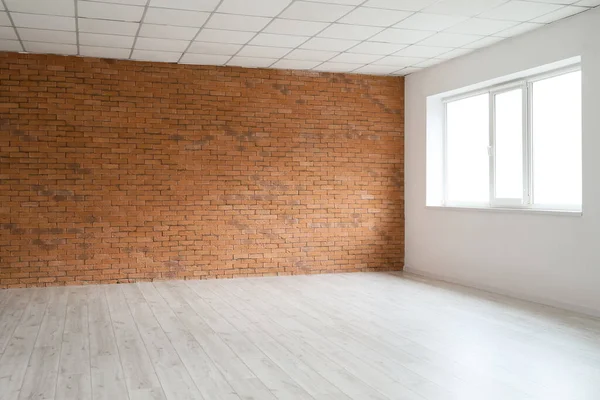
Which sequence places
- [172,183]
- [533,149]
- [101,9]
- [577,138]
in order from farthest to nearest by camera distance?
[172,183] → [533,149] → [577,138] → [101,9]

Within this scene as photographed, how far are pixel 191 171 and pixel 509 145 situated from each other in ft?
12.9

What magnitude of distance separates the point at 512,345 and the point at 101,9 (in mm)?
4580

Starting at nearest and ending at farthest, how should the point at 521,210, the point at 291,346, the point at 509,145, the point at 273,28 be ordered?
the point at 291,346 < the point at 273,28 < the point at 521,210 < the point at 509,145

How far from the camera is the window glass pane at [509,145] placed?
7328 mm

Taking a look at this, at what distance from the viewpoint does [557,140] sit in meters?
6.75

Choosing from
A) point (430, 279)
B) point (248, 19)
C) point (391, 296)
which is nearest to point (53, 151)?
point (248, 19)

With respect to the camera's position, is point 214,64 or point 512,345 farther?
point 214,64

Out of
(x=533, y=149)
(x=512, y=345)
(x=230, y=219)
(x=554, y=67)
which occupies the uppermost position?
(x=554, y=67)

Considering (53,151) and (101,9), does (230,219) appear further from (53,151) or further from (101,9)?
(101,9)

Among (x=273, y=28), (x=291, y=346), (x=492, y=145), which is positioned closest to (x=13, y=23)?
(x=273, y=28)

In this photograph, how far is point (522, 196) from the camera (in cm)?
722

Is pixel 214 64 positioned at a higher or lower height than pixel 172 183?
higher

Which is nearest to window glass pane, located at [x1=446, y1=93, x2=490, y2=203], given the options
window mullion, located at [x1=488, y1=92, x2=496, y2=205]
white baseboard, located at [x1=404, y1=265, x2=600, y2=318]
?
window mullion, located at [x1=488, y1=92, x2=496, y2=205]

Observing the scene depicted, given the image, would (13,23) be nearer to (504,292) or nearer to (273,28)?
(273,28)
